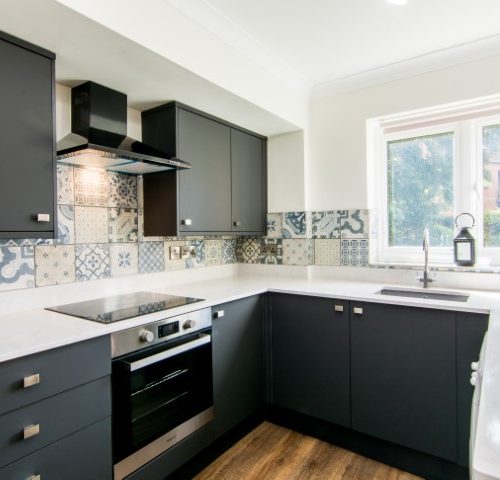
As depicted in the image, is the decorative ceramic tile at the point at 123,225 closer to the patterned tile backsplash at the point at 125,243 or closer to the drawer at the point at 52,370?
the patterned tile backsplash at the point at 125,243

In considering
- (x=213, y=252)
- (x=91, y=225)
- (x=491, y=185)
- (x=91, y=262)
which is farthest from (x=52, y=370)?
(x=491, y=185)

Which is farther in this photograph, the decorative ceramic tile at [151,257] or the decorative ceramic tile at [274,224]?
the decorative ceramic tile at [274,224]

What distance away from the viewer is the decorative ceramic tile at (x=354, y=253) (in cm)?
269

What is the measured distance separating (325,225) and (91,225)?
1.68 meters

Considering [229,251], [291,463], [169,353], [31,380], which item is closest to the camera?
[31,380]

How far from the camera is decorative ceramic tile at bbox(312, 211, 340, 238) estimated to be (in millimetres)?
2824

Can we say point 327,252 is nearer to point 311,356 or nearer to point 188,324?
point 311,356

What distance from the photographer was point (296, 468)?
197cm

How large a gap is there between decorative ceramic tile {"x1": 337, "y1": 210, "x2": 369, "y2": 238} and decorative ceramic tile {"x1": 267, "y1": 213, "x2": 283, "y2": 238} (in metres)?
0.48

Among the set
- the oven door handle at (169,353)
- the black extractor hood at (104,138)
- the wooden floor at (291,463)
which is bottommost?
the wooden floor at (291,463)

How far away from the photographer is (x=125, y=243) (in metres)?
2.27

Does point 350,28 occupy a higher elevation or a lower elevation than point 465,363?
higher

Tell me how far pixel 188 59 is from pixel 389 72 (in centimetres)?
146

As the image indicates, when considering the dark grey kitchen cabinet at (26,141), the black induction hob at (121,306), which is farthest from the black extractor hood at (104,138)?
the black induction hob at (121,306)
